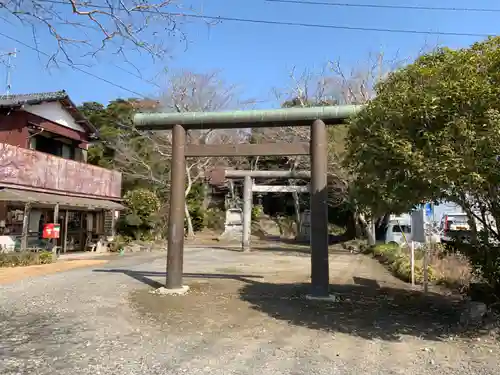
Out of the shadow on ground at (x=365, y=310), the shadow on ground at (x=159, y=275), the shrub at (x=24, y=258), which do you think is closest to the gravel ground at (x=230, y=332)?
the shadow on ground at (x=365, y=310)

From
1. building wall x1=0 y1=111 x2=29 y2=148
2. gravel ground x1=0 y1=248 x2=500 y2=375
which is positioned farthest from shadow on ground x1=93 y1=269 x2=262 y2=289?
building wall x1=0 y1=111 x2=29 y2=148

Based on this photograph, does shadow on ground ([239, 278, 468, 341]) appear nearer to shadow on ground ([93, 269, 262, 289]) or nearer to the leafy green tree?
the leafy green tree

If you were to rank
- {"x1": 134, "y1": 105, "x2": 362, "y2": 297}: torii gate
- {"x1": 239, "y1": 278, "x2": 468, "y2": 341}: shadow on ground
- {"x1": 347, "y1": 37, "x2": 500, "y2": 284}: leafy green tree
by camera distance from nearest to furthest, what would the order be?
{"x1": 347, "y1": 37, "x2": 500, "y2": 284}: leafy green tree < {"x1": 239, "y1": 278, "x2": 468, "y2": 341}: shadow on ground < {"x1": 134, "y1": 105, "x2": 362, "y2": 297}: torii gate

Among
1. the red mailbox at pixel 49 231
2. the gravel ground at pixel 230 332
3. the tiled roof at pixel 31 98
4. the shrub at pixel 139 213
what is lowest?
the gravel ground at pixel 230 332

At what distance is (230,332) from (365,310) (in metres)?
2.68

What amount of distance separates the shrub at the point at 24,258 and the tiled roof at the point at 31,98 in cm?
601

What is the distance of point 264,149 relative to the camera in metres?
9.10

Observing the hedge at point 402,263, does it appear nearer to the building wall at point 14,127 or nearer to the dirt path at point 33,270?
the dirt path at point 33,270

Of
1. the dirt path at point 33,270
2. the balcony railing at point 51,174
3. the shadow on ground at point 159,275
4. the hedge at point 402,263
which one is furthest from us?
the balcony railing at point 51,174

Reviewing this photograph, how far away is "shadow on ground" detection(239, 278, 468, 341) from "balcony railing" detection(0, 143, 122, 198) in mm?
10442

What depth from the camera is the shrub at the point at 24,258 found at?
13.9 m

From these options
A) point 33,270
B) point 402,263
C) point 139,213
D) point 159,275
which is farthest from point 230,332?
point 139,213

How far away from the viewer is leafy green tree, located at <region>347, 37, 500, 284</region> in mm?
4859

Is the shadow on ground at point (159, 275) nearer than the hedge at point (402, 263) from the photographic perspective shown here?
Yes
